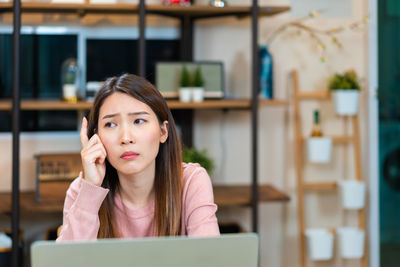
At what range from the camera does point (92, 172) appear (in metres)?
1.55

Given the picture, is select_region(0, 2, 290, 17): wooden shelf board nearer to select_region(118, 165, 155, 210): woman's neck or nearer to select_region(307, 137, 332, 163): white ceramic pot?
select_region(307, 137, 332, 163): white ceramic pot

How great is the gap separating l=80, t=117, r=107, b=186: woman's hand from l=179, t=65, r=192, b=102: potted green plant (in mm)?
1613

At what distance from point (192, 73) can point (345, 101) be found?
2.89 ft

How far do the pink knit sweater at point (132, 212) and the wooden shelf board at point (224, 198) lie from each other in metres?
1.44

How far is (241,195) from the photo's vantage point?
3.30 metres

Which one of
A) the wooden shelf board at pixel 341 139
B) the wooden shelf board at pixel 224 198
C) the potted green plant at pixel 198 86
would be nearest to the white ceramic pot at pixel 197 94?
the potted green plant at pixel 198 86

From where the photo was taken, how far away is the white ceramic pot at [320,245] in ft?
11.4

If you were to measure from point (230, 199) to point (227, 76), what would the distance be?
768 millimetres

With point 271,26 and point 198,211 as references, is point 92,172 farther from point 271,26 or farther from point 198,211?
point 271,26

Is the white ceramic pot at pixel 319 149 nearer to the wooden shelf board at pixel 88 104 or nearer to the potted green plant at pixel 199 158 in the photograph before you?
the wooden shelf board at pixel 88 104

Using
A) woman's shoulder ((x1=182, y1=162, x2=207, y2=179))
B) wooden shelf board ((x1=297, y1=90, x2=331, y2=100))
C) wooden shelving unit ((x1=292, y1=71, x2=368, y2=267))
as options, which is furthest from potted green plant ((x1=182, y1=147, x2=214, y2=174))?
woman's shoulder ((x1=182, y1=162, x2=207, y2=179))

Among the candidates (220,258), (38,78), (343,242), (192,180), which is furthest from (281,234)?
(220,258)

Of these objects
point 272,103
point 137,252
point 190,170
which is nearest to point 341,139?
point 272,103

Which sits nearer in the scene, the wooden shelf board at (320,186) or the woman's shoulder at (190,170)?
the woman's shoulder at (190,170)
